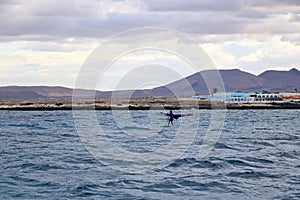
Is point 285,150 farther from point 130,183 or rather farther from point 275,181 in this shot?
point 130,183

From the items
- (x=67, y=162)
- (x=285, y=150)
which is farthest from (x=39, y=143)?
(x=285, y=150)

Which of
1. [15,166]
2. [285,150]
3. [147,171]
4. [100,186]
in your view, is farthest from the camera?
[285,150]

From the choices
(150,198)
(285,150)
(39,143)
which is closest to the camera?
(150,198)

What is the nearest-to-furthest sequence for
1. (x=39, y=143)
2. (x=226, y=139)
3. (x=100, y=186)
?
(x=100, y=186)
(x=39, y=143)
(x=226, y=139)

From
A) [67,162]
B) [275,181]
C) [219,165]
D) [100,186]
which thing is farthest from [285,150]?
[100,186]

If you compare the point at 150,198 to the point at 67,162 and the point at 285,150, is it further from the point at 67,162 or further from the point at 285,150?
the point at 285,150

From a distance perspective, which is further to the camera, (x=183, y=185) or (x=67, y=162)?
(x=67, y=162)

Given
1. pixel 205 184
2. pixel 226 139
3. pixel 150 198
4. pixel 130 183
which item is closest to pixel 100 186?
pixel 130 183

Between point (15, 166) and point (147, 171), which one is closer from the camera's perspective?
point (147, 171)

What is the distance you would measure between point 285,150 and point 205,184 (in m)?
17.4

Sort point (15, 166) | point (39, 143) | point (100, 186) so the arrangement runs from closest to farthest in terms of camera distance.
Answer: point (100, 186), point (15, 166), point (39, 143)

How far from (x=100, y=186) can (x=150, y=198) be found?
3.59 metres

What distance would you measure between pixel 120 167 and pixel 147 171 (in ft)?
7.19

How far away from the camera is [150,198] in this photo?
26016mm
